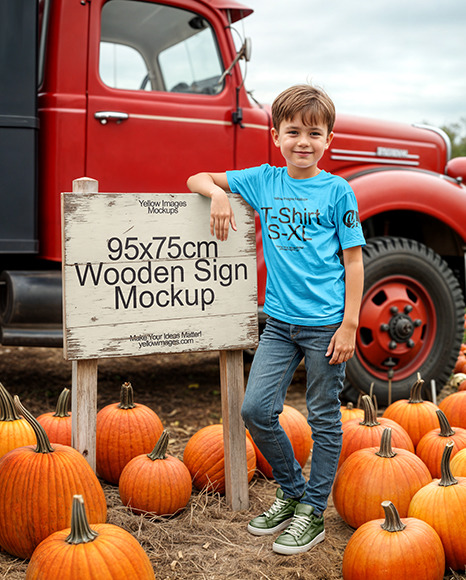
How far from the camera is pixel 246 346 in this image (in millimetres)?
2900

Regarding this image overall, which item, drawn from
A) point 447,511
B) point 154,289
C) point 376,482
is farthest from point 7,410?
point 447,511

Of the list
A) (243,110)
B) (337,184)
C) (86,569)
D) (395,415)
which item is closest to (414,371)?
(395,415)

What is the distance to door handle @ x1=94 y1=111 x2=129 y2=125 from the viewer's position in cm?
408

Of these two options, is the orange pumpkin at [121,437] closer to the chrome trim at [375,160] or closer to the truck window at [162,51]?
the truck window at [162,51]

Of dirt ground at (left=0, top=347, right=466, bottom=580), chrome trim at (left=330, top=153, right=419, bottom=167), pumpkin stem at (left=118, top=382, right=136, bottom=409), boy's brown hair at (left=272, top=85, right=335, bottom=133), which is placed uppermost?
chrome trim at (left=330, top=153, right=419, bottom=167)

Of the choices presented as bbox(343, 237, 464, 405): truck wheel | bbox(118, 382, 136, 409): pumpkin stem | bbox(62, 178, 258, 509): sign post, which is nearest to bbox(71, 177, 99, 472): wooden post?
bbox(62, 178, 258, 509): sign post

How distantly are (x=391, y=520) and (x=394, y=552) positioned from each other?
4.0 inches

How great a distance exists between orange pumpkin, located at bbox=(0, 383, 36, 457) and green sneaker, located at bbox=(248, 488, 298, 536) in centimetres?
100

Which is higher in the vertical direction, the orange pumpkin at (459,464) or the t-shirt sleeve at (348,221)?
the t-shirt sleeve at (348,221)

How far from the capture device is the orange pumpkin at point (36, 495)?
2.38 m

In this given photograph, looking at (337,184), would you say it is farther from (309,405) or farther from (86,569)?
(86,569)

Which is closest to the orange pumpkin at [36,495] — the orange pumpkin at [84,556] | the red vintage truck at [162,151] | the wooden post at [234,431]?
the orange pumpkin at [84,556]

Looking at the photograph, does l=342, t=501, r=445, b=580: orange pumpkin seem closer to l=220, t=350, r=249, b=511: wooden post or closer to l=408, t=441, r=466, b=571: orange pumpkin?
l=408, t=441, r=466, b=571: orange pumpkin

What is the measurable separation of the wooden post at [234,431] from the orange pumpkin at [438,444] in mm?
843
